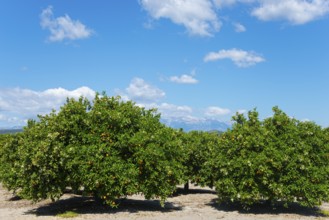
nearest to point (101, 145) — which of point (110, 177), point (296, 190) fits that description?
point (110, 177)

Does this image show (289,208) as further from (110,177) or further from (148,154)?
(110,177)

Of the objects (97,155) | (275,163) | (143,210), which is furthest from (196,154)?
(97,155)

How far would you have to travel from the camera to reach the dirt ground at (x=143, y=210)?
28453 mm

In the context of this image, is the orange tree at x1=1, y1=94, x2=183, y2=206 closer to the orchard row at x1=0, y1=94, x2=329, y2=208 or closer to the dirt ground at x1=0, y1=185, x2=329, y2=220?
the orchard row at x1=0, y1=94, x2=329, y2=208

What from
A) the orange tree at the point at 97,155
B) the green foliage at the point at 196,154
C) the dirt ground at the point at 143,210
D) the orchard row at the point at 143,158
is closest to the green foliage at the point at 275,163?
the orchard row at the point at 143,158

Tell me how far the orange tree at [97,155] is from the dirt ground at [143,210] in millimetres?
1500

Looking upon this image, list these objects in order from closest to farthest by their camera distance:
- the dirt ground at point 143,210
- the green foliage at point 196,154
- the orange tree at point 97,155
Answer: the orange tree at point 97,155
the dirt ground at point 143,210
the green foliage at point 196,154

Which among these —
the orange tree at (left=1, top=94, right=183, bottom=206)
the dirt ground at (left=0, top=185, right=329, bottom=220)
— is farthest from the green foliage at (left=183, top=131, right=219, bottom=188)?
the orange tree at (left=1, top=94, right=183, bottom=206)

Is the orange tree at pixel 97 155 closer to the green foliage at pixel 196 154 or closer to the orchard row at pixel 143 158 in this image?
the orchard row at pixel 143 158

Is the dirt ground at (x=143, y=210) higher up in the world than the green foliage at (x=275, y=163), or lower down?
lower down

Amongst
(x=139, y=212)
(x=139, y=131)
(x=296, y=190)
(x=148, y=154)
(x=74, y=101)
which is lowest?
(x=139, y=212)

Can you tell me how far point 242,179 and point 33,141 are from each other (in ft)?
53.9

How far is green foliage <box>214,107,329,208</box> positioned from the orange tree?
175 inches

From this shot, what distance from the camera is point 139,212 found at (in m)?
29.7
